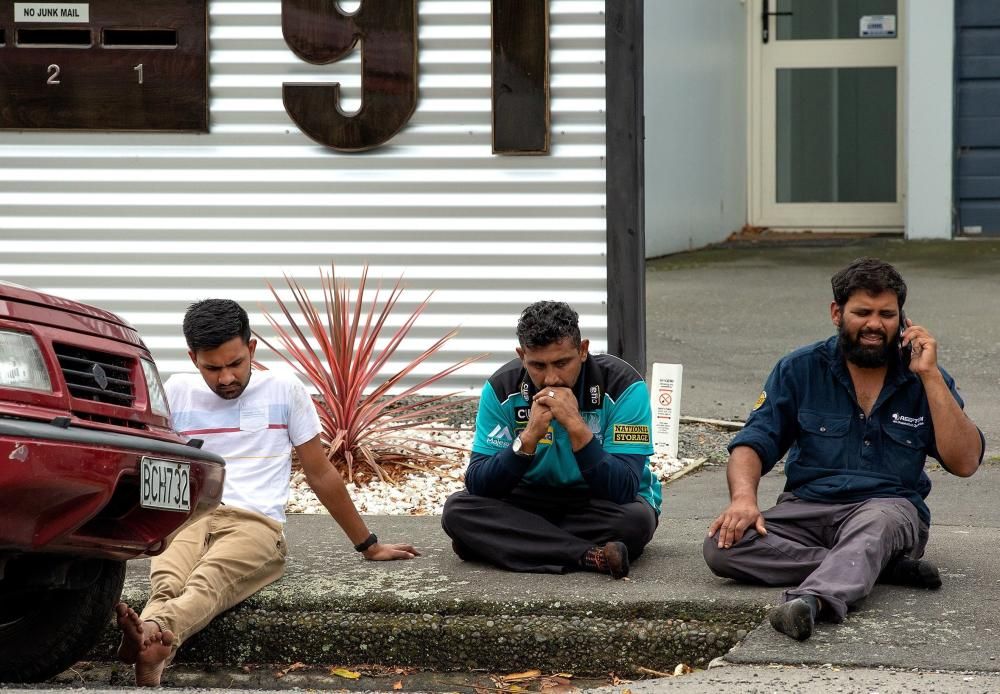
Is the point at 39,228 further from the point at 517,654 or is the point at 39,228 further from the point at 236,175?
the point at 517,654

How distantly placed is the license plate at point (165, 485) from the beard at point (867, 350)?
2077 mm

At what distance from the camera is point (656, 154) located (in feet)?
42.4

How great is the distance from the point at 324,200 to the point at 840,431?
4301 millimetres

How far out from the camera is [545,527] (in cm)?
494

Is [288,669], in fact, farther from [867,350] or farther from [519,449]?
[867,350]

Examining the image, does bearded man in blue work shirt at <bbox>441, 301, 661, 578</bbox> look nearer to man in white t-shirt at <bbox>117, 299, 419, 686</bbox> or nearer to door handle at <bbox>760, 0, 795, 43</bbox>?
man in white t-shirt at <bbox>117, 299, 419, 686</bbox>

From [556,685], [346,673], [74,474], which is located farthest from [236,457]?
[74,474]

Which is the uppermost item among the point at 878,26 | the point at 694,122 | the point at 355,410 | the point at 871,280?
the point at 878,26

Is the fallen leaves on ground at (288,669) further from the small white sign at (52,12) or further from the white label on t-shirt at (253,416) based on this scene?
the small white sign at (52,12)

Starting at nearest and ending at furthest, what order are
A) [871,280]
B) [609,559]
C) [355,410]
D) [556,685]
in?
1. [556,685]
2. [871,280]
3. [609,559]
4. [355,410]

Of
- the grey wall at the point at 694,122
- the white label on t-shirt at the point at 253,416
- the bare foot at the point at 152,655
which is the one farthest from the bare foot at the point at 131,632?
the grey wall at the point at 694,122

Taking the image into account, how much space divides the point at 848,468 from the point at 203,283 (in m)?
4.68

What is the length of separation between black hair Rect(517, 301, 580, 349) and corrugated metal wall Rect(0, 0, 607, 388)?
3.50 meters

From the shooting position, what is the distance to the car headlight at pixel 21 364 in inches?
133
